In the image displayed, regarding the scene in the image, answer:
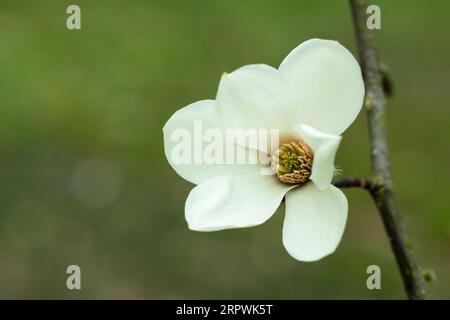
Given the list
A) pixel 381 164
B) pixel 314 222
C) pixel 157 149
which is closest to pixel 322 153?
pixel 314 222

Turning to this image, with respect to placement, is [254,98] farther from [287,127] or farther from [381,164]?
[381,164]

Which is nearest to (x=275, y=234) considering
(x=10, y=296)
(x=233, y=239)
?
(x=233, y=239)

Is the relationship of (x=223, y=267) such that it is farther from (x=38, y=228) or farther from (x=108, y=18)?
(x=108, y=18)

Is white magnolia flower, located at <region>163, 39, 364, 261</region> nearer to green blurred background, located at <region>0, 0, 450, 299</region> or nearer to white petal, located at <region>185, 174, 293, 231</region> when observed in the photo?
white petal, located at <region>185, 174, 293, 231</region>

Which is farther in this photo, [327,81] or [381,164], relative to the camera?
[381,164]

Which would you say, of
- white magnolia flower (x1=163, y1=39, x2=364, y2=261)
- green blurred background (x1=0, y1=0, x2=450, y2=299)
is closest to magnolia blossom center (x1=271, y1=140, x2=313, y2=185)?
white magnolia flower (x1=163, y1=39, x2=364, y2=261)

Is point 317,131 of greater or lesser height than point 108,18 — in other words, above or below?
below
